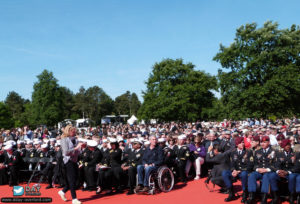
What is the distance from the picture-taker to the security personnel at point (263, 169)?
21.3 feet

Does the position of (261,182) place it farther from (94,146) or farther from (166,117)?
(166,117)

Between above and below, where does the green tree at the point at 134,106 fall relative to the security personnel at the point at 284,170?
above

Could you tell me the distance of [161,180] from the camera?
825cm

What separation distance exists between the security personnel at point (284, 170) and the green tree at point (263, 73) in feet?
87.7

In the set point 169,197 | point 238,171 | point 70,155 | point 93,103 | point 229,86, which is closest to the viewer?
point 238,171

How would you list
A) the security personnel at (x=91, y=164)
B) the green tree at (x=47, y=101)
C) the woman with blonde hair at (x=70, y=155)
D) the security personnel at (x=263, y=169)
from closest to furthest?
the security personnel at (x=263, y=169) → the woman with blonde hair at (x=70, y=155) → the security personnel at (x=91, y=164) → the green tree at (x=47, y=101)

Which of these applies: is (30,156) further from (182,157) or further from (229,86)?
(229,86)

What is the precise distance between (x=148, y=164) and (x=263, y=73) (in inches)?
1114

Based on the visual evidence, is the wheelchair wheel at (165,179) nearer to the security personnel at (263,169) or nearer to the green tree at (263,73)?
the security personnel at (263,169)

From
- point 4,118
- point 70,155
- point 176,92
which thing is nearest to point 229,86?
point 176,92

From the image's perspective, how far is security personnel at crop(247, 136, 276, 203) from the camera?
650cm

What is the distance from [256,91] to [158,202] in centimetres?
2761

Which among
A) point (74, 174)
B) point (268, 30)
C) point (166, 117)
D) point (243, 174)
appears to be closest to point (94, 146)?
point (74, 174)

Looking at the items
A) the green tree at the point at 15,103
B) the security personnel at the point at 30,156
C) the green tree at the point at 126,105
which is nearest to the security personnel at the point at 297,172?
the security personnel at the point at 30,156
